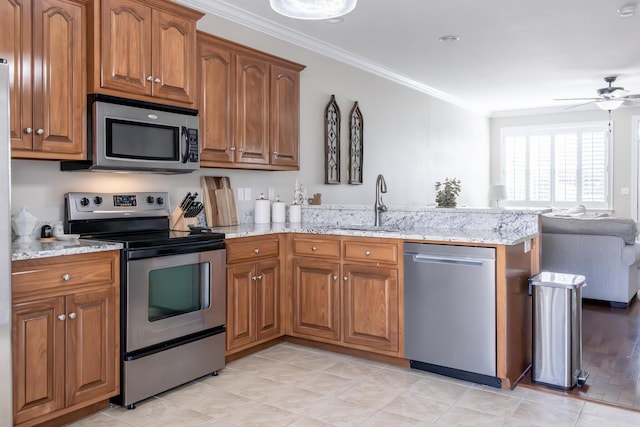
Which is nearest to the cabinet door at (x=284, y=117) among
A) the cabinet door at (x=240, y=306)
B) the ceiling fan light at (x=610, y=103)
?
the cabinet door at (x=240, y=306)

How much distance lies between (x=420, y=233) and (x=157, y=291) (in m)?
1.65

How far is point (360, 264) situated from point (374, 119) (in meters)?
2.98

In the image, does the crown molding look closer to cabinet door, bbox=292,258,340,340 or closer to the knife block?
the knife block

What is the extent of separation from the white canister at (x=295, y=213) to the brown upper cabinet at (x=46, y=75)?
1892mm

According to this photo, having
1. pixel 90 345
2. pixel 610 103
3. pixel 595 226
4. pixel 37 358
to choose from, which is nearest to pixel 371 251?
pixel 90 345

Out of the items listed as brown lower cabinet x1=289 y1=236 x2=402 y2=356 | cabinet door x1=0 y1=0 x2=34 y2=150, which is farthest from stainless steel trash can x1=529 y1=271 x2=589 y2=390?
cabinet door x1=0 y1=0 x2=34 y2=150

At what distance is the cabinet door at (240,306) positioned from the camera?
3451 mm

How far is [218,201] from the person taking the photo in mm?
4000

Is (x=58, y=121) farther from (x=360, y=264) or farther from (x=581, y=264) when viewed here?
(x=581, y=264)

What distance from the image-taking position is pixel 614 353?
3.67 metres

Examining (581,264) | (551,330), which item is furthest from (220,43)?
(581,264)

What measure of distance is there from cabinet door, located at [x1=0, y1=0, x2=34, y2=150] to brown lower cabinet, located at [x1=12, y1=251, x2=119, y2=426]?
683 millimetres

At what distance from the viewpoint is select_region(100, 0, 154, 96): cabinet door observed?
114 inches

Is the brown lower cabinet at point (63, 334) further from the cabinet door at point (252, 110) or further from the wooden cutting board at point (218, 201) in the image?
the cabinet door at point (252, 110)
